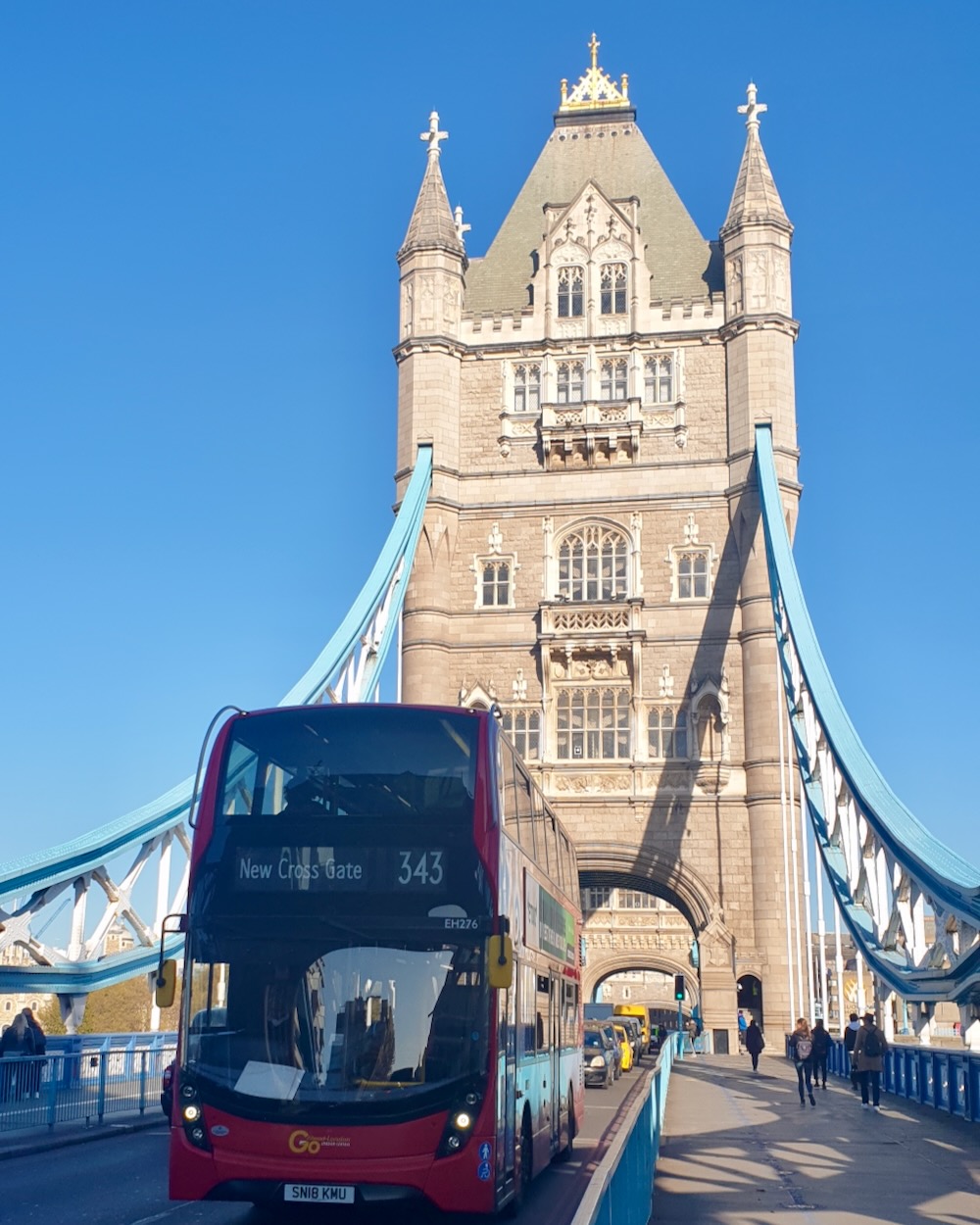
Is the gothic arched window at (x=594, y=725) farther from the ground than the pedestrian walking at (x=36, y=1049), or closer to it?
farther from the ground

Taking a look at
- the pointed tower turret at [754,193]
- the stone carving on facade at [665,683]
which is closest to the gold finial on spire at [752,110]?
the pointed tower turret at [754,193]

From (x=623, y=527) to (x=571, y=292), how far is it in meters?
7.04

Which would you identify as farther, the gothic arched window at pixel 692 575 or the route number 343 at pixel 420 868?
the gothic arched window at pixel 692 575

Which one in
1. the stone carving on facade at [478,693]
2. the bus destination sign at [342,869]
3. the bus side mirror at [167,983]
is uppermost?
the stone carving on facade at [478,693]

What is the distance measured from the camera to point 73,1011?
2027cm

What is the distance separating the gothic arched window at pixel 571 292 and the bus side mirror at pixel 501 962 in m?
31.1

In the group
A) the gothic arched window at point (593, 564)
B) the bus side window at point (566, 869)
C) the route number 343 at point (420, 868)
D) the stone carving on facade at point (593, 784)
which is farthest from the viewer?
the gothic arched window at point (593, 564)

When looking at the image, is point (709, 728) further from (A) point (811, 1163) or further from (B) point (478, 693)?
(A) point (811, 1163)

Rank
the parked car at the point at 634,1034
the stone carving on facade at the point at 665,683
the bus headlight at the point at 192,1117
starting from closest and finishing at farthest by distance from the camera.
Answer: the bus headlight at the point at 192,1117, the stone carving on facade at the point at 665,683, the parked car at the point at 634,1034

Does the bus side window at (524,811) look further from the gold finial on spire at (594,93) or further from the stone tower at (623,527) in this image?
the gold finial on spire at (594,93)

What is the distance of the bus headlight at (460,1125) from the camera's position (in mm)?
8812

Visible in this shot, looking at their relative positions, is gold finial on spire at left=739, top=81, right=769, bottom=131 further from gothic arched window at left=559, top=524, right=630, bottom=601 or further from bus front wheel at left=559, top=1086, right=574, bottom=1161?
bus front wheel at left=559, top=1086, right=574, bottom=1161

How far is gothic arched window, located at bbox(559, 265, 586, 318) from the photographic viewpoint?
38469 millimetres

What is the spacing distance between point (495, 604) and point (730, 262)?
11.0 meters
